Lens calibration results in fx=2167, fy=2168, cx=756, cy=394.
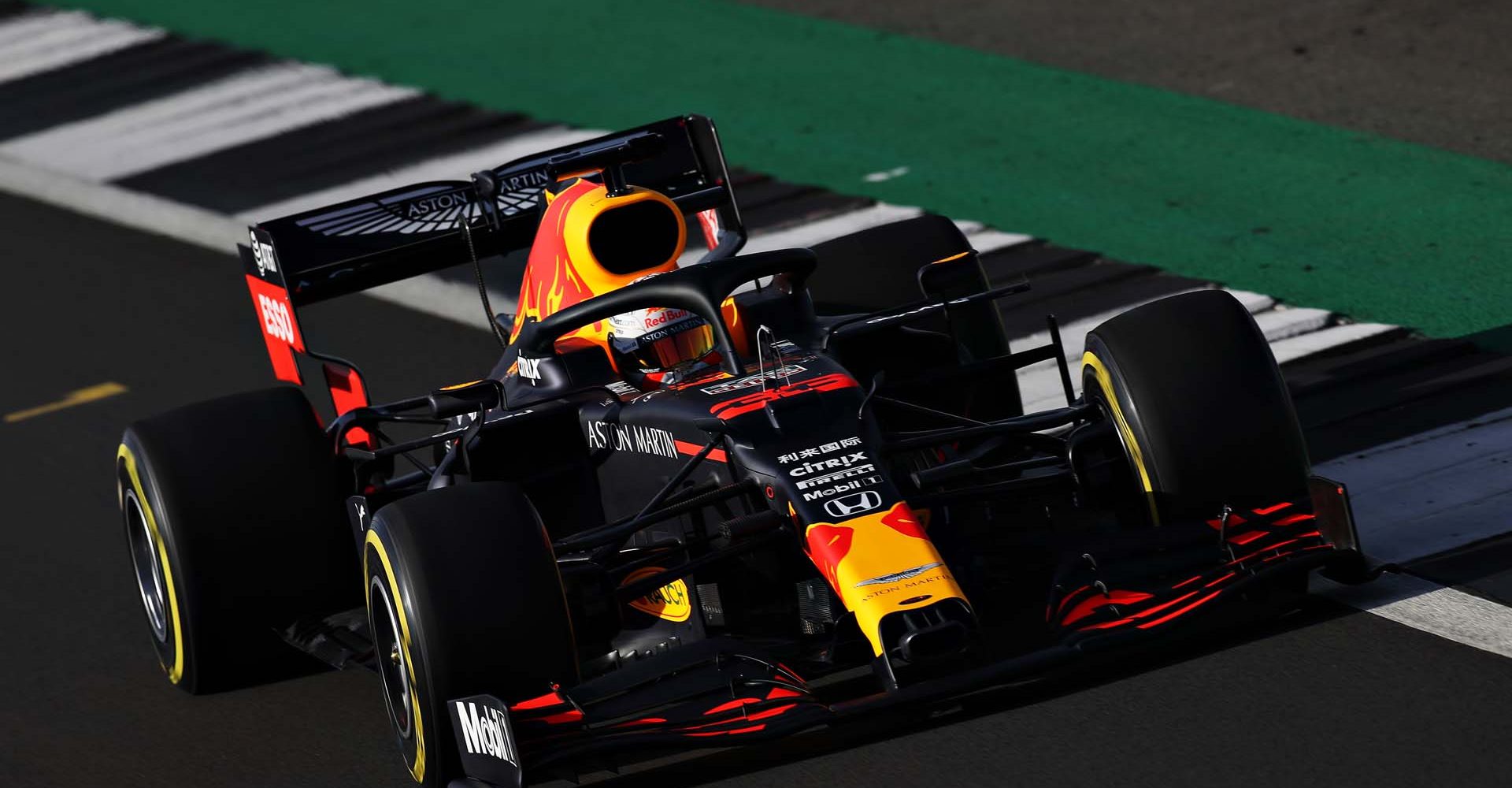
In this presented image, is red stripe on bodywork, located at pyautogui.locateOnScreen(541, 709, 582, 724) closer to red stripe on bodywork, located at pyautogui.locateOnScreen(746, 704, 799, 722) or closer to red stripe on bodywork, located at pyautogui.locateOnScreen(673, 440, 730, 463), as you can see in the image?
red stripe on bodywork, located at pyautogui.locateOnScreen(746, 704, 799, 722)

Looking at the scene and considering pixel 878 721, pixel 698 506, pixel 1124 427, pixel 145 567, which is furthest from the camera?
pixel 145 567

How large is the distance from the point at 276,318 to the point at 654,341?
164 centimetres

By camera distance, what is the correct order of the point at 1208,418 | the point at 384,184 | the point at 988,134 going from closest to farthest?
the point at 1208,418 < the point at 988,134 < the point at 384,184

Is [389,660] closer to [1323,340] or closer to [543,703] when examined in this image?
[543,703]

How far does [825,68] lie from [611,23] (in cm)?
212

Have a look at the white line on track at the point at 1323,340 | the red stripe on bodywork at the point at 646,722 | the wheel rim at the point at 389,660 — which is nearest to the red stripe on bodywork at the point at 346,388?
the wheel rim at the point at 389,660

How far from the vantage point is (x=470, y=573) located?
544 centimetres

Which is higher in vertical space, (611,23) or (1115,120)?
(611,23)

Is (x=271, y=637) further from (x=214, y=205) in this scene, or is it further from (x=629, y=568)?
(x=214, y=205)

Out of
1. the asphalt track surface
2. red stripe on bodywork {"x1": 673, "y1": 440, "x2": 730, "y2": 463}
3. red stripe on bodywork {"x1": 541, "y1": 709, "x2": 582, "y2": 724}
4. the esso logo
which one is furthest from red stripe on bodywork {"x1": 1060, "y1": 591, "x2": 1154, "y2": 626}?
the esso logo

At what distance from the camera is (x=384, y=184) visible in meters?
12.1

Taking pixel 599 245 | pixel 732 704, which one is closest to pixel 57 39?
pixel 599 245

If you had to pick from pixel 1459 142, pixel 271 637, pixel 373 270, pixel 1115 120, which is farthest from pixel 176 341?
pixel 1459 142

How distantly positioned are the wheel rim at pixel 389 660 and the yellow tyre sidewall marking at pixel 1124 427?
82.3 inches
